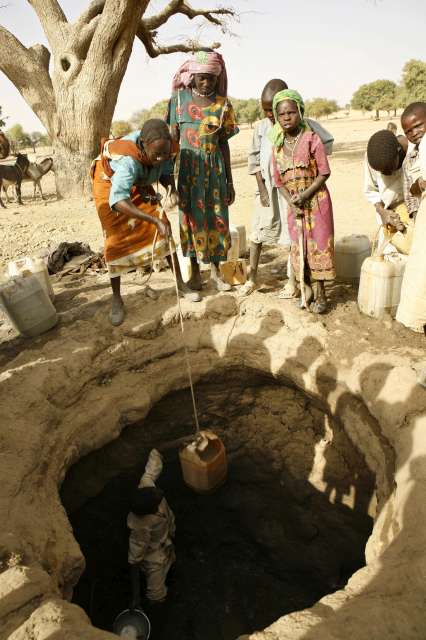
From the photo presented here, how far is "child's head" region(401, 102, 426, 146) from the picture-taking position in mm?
2688

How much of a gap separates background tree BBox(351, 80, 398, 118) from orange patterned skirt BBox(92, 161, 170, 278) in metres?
36.8

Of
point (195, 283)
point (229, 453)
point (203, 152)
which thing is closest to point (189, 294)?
point (195, 283)

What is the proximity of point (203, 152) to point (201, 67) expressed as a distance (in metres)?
0.56

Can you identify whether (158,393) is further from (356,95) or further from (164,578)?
(356,95)

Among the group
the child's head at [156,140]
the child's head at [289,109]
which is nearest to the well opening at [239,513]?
the child's head at [156,140]

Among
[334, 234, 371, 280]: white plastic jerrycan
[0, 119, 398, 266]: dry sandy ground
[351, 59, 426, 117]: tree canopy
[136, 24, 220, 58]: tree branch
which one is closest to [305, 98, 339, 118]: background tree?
[351, 59, 426, 117]: tree canopy

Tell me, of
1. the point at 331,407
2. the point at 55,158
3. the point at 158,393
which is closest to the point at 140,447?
the point at 158,393

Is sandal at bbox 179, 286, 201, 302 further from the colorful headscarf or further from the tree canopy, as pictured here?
the tree canopy

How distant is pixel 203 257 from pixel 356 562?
110 inches

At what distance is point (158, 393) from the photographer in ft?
11.1

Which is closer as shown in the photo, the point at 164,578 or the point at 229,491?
the point at 164,578

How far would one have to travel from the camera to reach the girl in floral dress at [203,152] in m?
2.97

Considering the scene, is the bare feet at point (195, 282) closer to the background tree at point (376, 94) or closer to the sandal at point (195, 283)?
the sandal at point (195, 283)

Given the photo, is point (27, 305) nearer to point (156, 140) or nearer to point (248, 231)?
point (156, 140)
